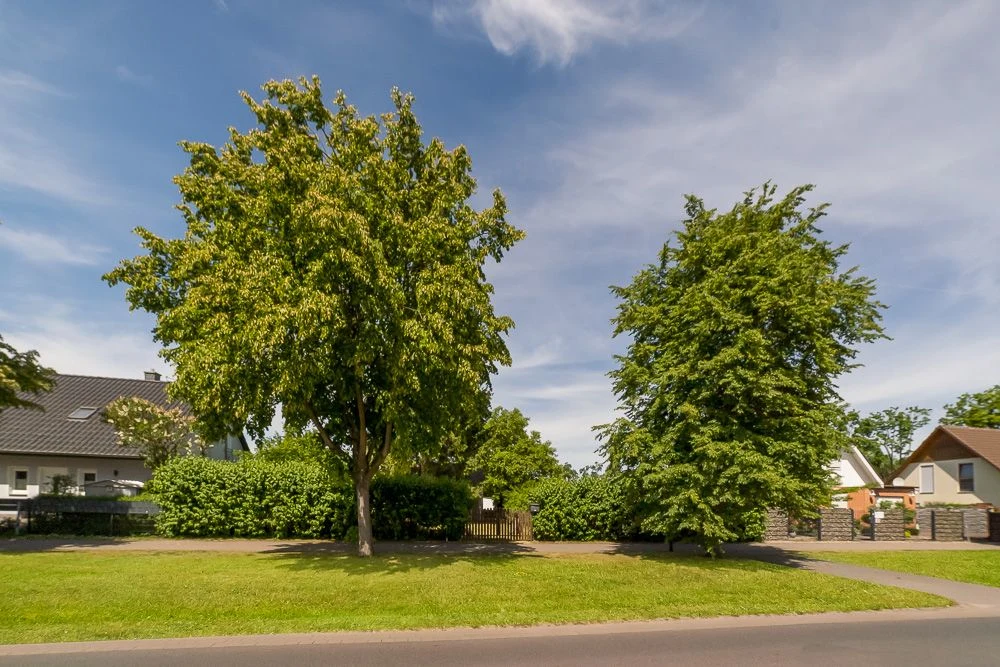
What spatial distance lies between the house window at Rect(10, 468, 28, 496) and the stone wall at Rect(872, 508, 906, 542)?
3952 centimetres

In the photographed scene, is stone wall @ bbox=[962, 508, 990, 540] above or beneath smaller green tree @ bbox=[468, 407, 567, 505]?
beneath

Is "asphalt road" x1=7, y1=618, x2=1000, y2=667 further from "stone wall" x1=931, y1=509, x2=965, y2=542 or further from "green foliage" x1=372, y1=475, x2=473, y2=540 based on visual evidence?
"stone wall" x1=931, y1=509, x2=965, y2=542

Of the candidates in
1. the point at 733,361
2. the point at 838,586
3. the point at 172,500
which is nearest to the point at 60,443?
the point at 172,500

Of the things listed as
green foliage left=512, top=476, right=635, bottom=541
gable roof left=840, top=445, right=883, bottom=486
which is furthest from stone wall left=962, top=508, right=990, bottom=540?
green foliage left=512, top=476, right=635, bottom=541

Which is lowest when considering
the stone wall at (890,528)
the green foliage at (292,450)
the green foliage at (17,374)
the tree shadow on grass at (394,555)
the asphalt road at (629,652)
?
the stone wall at (890,528)

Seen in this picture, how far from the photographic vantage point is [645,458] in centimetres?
1688

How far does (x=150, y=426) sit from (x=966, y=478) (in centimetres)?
4524

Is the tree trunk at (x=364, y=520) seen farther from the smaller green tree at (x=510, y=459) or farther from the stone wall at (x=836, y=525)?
the stone wall at (x=836, y=525)

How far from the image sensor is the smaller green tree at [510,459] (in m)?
30.8

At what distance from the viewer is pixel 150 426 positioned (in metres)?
26.1

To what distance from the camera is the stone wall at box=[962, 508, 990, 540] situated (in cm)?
2569

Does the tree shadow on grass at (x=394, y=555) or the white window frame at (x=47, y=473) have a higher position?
the white window frame at (x=47, y=473)

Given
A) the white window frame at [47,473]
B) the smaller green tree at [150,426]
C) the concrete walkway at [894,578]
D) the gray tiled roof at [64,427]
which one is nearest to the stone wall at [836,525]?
the concrete walkway at [894,578]

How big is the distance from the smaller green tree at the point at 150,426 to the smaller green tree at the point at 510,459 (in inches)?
Answer: 528
